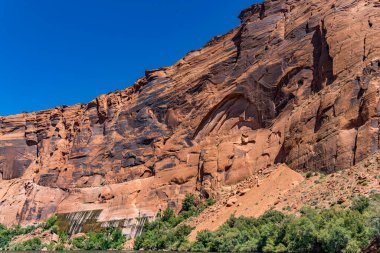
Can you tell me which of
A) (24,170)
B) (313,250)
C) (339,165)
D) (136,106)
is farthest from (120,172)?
(313,250)

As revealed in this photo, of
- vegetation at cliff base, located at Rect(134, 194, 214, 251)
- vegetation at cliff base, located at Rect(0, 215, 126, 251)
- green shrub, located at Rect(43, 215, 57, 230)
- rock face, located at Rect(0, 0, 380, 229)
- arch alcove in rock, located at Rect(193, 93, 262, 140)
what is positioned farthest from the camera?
green shrub, located at Rect(43, 215, 57, 230)

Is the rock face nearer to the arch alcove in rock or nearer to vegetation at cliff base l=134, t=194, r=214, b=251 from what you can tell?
the arch alcove in rock

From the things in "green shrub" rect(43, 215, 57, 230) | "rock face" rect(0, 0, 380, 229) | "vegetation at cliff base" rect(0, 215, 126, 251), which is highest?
"rock face" rect(0, 0, 380, 229)

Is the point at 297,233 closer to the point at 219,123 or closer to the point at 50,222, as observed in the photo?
the point at 219,123

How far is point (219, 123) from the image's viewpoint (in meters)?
53.8

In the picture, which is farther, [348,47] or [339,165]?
[348,47]

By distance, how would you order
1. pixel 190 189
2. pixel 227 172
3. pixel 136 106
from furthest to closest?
pixel 136 106
pixel 190 189
pixel 227 172

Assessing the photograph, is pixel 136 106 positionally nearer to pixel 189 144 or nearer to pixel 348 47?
pixel 189 144

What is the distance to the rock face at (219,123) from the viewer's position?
38625 mm

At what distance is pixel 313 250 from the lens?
78.0 feet

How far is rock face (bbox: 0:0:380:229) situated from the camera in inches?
1521

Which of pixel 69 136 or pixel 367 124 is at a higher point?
pixel 69 136

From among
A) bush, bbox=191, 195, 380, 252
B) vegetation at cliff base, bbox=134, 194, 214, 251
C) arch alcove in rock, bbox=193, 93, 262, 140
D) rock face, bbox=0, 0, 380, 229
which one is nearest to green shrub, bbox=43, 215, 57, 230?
rock face, bbox=0, 0, 380, 229

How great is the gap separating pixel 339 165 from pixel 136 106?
37060 mm
